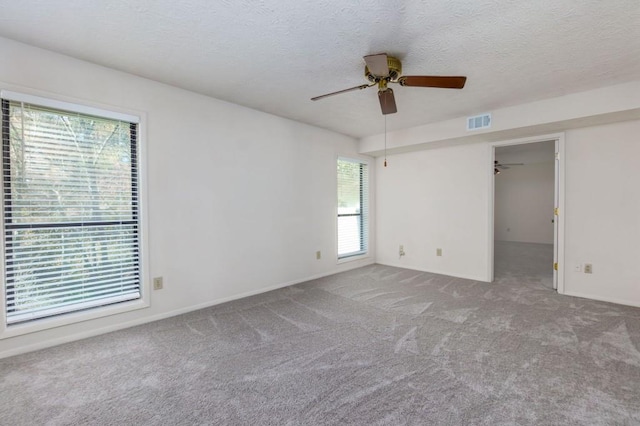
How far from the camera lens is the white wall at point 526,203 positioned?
26.0 feet

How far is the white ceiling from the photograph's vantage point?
1820 mm

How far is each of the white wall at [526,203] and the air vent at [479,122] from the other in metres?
5.77

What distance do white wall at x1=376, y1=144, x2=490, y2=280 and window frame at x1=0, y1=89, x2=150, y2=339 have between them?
3.99 meters

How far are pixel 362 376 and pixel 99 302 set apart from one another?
2.47 m

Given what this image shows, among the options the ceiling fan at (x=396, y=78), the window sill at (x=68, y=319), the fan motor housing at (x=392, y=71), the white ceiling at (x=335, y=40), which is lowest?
the window sill at (x=68, y=319)

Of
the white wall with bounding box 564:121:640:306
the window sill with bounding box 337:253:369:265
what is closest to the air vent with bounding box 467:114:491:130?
the white wall with bounding box 564:121:640:306

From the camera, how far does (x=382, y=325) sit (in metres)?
2.78

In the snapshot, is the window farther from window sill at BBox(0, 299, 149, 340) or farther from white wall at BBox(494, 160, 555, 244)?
white wall at BBox(494, 160, 555, 244)

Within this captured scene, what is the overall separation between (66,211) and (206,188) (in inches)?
48.8

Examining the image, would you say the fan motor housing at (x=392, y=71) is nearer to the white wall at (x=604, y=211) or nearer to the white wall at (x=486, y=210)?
the white wall at (x=486, y=210)

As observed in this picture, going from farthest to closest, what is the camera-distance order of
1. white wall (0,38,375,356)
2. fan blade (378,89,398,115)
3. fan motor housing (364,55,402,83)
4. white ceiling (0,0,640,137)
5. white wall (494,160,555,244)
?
white wall (494,160,555,244) < fan blade (378,89,398,115) < white wall (0,38,375,356) < fan motor housing (364,55,402,83) < white ceiling (0,0,640,137)

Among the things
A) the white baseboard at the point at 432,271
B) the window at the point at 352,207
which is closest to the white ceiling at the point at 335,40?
the window at the point at 352,207

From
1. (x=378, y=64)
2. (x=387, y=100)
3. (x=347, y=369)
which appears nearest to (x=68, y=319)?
(x=347, y=369)

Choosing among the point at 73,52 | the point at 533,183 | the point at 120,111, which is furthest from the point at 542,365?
the point at 533,183
